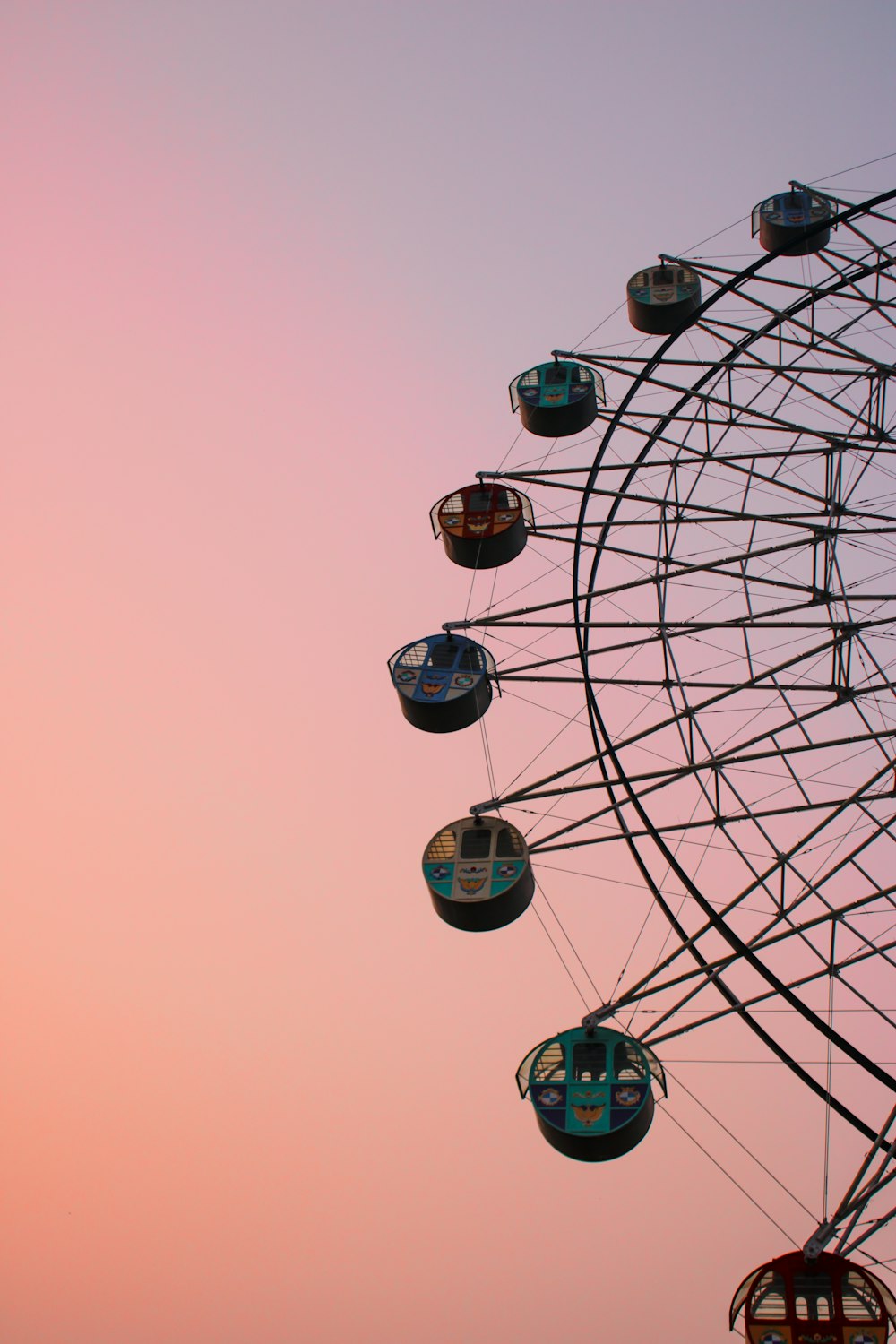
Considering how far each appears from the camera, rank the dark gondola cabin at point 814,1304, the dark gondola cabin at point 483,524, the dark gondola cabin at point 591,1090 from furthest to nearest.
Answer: the dark gondola cabin at point 483,524 → the dark gondola cabin at point 591,1090 → the dark gondola cabin at point 814,1304

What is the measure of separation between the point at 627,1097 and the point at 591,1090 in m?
0.48

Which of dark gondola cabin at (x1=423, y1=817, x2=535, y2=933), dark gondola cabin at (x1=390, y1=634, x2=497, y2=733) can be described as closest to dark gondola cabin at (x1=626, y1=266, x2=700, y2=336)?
dark gondola cabin at (x1=390, y1=634, x2=497, y2=733)

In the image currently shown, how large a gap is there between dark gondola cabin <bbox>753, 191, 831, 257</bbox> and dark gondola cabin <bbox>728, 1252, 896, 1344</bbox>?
18.0m

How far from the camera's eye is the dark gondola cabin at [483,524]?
79.0 feet

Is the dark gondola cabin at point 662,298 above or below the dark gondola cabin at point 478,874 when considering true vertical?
above

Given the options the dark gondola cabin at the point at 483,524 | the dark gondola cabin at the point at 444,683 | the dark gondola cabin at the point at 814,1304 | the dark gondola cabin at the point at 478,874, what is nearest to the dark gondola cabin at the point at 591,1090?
the dark gondola cabin at the point at 478,874

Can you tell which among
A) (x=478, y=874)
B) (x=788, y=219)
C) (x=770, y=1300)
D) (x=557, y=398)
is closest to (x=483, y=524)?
(x=557, y=398)

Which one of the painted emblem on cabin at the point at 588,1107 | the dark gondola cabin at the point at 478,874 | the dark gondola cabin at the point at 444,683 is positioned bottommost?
the painted emblem on cabin at the point at 588,1107

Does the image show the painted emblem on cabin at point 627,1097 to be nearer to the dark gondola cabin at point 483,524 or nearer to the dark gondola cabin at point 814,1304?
the dark gondola cabin at point 814,1304

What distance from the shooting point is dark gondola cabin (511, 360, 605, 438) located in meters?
25.6

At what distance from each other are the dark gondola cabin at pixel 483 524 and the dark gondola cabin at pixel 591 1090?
9.23 meters

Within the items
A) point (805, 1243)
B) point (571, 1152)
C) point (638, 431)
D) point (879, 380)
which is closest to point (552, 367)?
point (638, 431)

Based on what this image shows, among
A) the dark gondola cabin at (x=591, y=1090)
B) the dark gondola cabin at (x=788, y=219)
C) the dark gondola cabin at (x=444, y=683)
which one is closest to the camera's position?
the dark gondola cabin at (x=591, y=1090)

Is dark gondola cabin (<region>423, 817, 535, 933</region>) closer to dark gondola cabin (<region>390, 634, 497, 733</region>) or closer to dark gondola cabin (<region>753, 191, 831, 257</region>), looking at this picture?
A: dark gondola cabin (<region>390, 634, 497, 733</region>)
